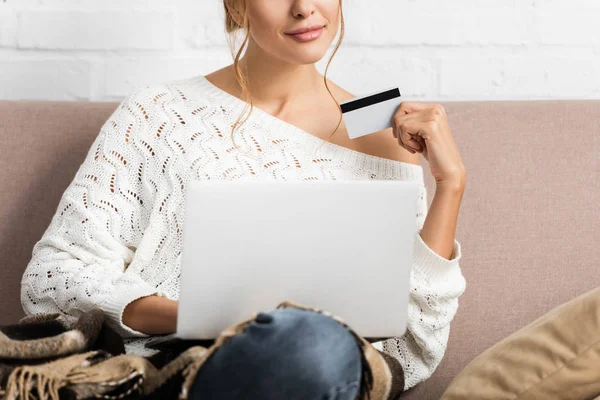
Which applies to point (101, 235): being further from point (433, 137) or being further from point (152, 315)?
point (433, 137)

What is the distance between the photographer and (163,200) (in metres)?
1.48

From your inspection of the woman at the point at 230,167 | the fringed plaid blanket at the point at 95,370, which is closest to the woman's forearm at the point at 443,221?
the woman at the point at 230,167

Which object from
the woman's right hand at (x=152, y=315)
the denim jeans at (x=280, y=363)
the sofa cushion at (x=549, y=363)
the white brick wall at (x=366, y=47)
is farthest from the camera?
the white brick wall at (x=366, y=47)

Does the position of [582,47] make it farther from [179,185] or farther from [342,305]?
Answer: [342,305]

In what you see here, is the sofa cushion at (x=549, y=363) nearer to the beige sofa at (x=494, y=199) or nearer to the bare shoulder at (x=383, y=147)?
the beige sofa at (x=494, y=199)

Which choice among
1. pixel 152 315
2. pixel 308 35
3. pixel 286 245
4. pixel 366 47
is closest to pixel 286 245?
pixel 286 245

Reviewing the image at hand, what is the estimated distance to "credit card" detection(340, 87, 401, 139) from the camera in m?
1.45

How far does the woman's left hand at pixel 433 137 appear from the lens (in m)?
1.46

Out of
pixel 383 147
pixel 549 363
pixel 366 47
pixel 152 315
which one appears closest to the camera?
pixel 549 363

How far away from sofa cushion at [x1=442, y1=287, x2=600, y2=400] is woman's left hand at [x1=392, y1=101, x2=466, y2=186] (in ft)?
1.19

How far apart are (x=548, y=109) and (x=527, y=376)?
708 mm

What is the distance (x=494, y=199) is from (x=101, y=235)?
73 centimetres

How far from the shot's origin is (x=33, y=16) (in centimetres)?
191

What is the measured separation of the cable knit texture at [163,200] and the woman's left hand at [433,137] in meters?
0.11
